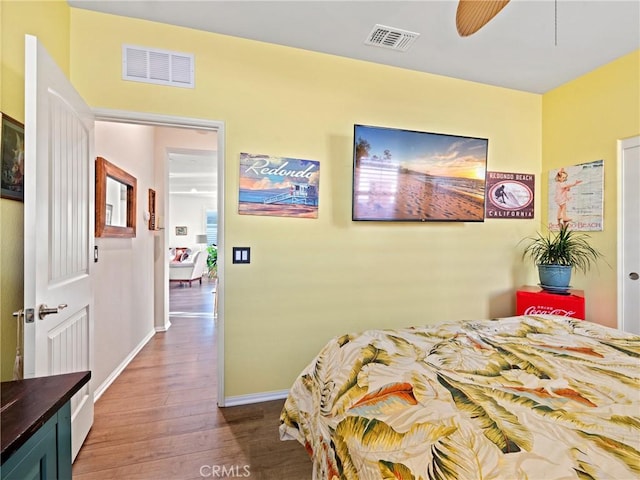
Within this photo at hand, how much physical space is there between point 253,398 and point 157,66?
2533mm

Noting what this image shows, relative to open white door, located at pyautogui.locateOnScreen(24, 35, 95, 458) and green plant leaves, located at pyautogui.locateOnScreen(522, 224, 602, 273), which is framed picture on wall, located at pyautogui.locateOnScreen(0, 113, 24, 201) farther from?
green plant leaves, located at pyautogui.locateOnScreen(522, 224, 602, 273)

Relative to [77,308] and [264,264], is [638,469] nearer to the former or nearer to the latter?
[264,264]

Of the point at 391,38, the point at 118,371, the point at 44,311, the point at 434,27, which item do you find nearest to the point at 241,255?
the point at 44,311

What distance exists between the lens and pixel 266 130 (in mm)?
2449

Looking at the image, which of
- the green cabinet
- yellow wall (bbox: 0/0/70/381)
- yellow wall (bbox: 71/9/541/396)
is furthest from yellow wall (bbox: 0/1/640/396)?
the green cabinet

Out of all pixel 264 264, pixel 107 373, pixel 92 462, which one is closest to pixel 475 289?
pixel 264 264

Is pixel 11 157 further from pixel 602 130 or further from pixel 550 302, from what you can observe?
pixel 602 130

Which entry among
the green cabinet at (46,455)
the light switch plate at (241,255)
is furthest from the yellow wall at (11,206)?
the light switch plate at (241,255)

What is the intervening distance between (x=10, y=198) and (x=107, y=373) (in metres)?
1.84

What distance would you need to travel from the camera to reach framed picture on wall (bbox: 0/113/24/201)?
4.42 ft

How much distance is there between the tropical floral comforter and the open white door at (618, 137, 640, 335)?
4.54 feet

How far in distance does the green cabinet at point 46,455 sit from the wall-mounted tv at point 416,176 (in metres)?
2.12

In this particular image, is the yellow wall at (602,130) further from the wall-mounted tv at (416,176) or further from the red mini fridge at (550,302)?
the wall-mounted tv at (416,176)

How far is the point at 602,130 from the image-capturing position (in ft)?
8.96
